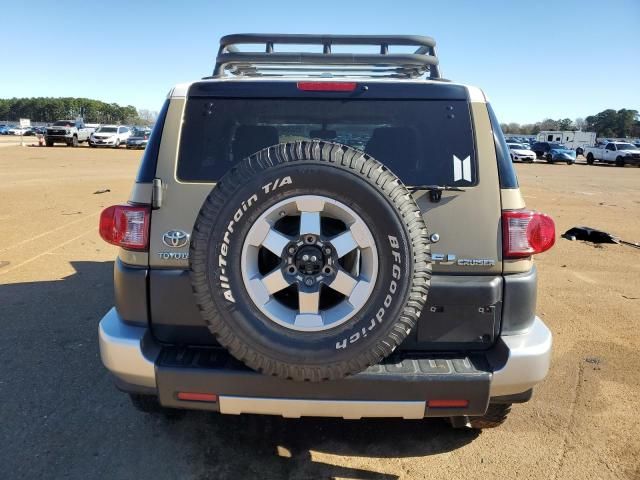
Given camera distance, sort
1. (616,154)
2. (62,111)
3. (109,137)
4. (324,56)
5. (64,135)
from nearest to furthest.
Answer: (324,56)
(616,154)
(109,137)
(64,135)
(62,111)

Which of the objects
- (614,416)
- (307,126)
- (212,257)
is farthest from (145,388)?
(614,416)

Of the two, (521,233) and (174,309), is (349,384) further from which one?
(521,233)

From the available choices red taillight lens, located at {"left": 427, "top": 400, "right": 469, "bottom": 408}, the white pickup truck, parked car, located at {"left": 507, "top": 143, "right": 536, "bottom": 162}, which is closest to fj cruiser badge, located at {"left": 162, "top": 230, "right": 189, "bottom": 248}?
red taillight lens, located at {"left": 427, "top": 400, "right": 469, "bottom": 408}

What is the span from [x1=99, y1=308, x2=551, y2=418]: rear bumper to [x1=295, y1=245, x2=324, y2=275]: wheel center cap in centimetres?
52

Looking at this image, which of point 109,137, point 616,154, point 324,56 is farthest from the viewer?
point 109,137

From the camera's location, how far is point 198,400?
237 cm

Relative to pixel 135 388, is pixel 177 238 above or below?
above

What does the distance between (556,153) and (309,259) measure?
1610 inches

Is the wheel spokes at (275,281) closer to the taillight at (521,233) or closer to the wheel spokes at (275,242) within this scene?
the wheel spokes at (275,242)

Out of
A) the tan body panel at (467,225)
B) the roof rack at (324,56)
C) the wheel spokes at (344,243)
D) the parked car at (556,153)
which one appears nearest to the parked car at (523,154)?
the parked car at (556,153)

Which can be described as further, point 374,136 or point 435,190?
point 374,136

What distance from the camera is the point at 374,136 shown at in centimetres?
266

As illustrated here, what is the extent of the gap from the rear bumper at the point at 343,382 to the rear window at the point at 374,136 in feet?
2.81

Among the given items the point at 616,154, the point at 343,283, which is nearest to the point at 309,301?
the point at 343,283
